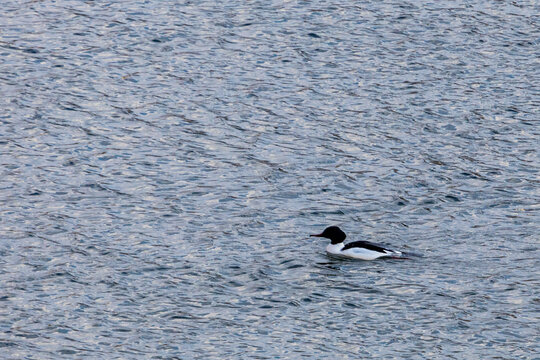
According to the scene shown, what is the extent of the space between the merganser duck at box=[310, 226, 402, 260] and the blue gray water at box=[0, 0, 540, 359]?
0.83 feet

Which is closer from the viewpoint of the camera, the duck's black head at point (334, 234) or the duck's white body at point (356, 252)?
the duck's white body at point (356, 252)

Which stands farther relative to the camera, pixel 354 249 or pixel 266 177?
pixel 266 177

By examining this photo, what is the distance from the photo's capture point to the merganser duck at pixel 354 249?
79.7 feet

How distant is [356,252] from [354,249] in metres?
0.09

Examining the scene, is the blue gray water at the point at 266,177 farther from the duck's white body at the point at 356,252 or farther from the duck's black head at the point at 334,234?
the duck's black head at the point at 334,234

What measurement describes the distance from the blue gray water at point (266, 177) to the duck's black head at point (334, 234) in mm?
435

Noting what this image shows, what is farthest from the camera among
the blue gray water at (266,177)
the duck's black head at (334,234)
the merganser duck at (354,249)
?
the duck's black head at (334,234)

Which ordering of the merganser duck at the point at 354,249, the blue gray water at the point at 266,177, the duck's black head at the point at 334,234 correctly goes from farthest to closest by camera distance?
the duck's black head at the point at 334,234 < the merganser duck at the point at 354,249 < the blue gray water at the point at 266,177

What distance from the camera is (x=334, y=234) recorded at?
2502 centimetres

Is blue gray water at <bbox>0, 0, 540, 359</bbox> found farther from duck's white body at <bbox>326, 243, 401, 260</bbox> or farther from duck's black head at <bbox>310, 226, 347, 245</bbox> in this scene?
duck's black head at <bbox>310, 226, 347, 245</bbox>

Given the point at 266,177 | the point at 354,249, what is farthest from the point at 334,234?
the point at 266,177

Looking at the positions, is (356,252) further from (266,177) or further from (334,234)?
(266,177)

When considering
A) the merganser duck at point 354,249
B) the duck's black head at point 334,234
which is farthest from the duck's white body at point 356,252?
the duck's black head at point 334,234

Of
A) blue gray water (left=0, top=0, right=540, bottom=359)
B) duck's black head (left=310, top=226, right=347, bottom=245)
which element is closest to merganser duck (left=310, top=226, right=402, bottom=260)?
duck's black head (left=310, top=226, right=347, bottom=245)
